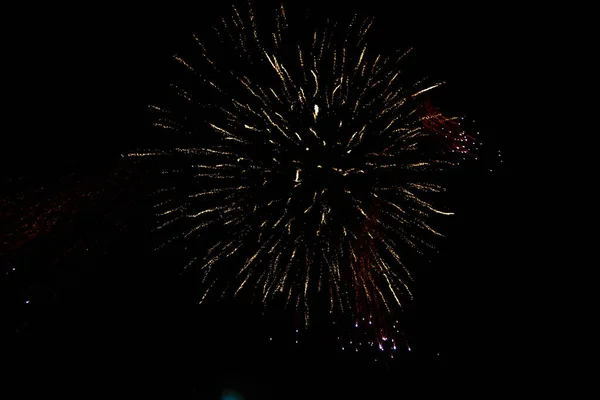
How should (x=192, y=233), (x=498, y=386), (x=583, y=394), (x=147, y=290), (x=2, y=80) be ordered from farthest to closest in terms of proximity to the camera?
(x=498, y=386), (x=583, y=394), (x=147, y=290), (x=192, y=233), (x=2, y=80)

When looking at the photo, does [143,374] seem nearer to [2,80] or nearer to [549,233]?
[2,80]

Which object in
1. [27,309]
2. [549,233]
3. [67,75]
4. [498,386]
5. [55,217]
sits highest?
[549,233]

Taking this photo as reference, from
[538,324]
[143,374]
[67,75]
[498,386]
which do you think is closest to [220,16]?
[67,75]

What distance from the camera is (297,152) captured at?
332 centimetres

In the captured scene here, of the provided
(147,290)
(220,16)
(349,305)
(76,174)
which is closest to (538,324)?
(349,305)

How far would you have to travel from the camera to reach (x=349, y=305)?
138 inches

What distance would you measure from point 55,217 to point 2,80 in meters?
1.14

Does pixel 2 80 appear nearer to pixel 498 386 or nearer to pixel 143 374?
pixel 143 374

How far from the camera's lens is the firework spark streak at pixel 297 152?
3197mm

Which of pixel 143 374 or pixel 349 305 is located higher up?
pixel 349 305

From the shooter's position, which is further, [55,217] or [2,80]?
[55,217]

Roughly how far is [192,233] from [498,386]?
4.32 m

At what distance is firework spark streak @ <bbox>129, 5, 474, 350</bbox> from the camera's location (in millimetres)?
3197

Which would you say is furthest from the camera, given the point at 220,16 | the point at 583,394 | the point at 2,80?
the point at 583,394
